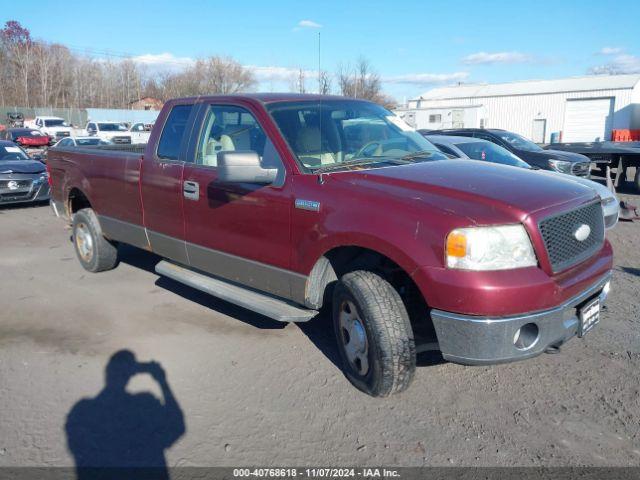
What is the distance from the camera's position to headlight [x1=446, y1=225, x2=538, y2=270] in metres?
3.08

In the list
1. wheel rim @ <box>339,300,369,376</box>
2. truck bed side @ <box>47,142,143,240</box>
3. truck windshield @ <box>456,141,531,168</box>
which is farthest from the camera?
truck windshield @ <box>456,141,531,168</box>

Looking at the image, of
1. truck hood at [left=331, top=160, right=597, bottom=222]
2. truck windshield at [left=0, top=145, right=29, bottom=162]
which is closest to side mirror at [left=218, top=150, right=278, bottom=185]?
truck hood at [left=331, top=160, right=597, bottom=222]

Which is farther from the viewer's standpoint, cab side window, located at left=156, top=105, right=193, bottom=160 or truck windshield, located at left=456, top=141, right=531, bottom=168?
truck windshield, located at left=456, top=141, right=531, bottom=168

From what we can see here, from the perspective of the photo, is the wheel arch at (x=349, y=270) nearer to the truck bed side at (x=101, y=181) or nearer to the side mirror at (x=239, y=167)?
the side mirror at (x=239, y=167)

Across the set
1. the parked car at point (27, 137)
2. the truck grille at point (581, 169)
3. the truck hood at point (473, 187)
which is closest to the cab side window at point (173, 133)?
the truck hood at point (473, 187)

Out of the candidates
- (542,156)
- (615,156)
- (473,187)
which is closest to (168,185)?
(473,187)

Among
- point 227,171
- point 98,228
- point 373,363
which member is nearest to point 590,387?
point 373,363

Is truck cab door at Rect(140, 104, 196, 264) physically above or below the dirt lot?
above

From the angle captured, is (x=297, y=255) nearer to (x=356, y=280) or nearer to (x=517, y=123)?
(x=356, y=280)

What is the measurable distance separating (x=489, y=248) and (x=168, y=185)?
10.2ft

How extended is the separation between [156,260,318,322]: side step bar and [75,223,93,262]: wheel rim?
175 cm

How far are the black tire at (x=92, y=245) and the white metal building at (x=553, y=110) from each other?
35.1m

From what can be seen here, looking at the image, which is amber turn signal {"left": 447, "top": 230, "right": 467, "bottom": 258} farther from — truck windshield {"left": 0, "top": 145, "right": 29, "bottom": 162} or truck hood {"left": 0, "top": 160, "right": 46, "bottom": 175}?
truck windshield {"left": 0, "top": 145, "right": 29, "bottom": 162}

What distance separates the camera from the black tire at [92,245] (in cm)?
652
